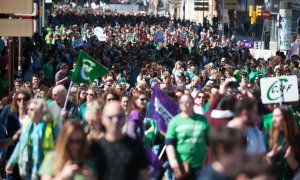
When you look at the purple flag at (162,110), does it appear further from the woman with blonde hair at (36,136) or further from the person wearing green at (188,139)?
the woman with blonde hair at (36,136)

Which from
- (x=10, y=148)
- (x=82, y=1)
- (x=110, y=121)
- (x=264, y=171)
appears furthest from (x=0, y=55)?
(x=82, y=1)

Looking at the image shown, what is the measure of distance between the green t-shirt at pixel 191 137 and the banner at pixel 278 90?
105 inches

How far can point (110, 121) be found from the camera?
29.1ft

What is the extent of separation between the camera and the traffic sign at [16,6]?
15367mm

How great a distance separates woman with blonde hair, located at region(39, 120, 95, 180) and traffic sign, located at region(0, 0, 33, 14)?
277 inches

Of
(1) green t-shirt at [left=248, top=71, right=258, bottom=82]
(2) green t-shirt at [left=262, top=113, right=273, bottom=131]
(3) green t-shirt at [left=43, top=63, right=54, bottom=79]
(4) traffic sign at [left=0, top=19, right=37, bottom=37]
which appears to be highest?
(4) traffic sign at [left=0, top=19, right=37, bottom=37]

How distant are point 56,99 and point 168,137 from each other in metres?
2.08

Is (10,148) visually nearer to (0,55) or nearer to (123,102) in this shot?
(123,102)

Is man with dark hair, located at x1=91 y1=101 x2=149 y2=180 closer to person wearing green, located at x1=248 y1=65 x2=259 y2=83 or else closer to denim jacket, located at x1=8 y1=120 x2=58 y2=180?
denim jacket, located at x1=8 y1=120 x2=58 y2=180

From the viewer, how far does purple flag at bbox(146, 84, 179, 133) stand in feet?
40.4

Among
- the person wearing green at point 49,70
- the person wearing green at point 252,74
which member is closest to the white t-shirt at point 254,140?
the person wearing green at point 252,74

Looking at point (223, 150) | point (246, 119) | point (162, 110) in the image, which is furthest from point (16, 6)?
point (223, 150)

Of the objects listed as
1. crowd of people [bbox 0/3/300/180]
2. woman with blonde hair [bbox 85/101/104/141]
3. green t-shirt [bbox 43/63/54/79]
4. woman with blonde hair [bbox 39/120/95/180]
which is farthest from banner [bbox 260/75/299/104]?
green t-shirt [bbox 43/63/54/79]

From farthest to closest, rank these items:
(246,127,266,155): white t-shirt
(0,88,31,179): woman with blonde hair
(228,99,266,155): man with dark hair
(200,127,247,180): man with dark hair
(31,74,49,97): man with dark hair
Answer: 1. (31,74,49,97): man with dark hair
2. (0,88,31,179): woman with blonde hair
3. (246,127,266,155): white t-shirt
4. (228,99,266,155): man with dark hair
5. (200,127,247,180): man with dark hair
